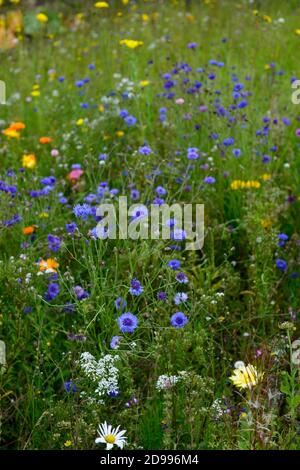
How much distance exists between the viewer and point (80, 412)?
1.96m

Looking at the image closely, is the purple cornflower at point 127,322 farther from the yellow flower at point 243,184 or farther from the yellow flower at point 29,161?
the yellow flower at point 29,161

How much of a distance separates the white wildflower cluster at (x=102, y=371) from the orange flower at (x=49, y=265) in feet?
1.52

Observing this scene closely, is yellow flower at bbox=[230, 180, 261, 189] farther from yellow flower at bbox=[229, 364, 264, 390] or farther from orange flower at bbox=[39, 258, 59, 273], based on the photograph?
yellow flower at bbox=[229, 364, 264, 390]

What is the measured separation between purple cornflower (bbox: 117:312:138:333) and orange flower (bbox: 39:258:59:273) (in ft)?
1.36

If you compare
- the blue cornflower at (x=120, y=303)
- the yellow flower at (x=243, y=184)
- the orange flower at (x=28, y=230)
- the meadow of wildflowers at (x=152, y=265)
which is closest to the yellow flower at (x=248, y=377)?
the meadow of wildflowers at (x=152, y=265)

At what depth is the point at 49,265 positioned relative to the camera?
96.1 inches

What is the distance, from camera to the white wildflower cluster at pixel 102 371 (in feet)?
6.38

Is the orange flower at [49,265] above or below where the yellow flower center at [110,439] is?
above

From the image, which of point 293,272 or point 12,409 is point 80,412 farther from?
point 293,272

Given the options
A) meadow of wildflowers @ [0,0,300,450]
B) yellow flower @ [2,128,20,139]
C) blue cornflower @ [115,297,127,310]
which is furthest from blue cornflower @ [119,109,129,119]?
blue cornflower @ [115,297,127,310]

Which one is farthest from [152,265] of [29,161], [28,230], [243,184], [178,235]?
[29,161]

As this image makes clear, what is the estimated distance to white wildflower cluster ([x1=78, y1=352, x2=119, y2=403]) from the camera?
195 centimetres

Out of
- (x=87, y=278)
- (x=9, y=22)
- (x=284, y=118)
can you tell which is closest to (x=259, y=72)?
(x=284, y=118)
